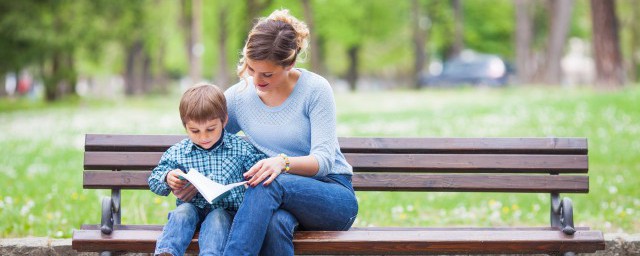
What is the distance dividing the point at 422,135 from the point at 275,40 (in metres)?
8.94

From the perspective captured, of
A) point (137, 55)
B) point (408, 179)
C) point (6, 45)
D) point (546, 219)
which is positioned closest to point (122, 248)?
point (408, 179)

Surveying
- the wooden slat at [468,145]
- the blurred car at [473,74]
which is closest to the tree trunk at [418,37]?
the blurred car at [473,74]

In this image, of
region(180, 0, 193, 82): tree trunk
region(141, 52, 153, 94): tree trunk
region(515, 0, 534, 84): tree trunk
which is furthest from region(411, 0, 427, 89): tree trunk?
region(141, 52, 153, 94): tree trunk

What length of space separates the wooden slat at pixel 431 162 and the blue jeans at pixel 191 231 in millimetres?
671

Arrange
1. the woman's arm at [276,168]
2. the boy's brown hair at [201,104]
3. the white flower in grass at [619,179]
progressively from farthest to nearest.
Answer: the white flower in grass at [619,179] < the boy's brown hair at [201,104] < the woman's arm at [276,168]

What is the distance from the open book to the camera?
3.77 meters

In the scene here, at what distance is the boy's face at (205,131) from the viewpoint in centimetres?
398

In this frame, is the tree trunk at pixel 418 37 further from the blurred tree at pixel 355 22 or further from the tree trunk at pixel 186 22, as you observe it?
the tree trunk at pixel 186 22

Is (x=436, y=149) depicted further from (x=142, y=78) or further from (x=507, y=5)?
(x=142, y=78)

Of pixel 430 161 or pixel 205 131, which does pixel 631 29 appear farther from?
pixel 205 131

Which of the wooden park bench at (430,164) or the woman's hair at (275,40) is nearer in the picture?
the woman's hair at (275,40)

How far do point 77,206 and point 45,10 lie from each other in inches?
762

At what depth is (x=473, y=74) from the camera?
29812 millimetres

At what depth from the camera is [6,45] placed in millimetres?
23641
